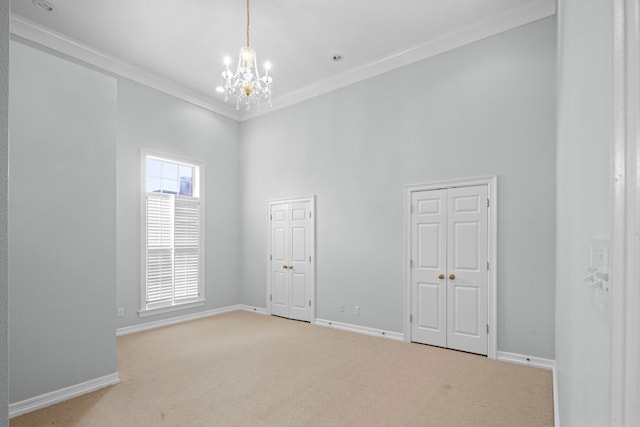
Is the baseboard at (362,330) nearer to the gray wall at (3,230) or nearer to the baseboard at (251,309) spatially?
the baseboard at (251,309)

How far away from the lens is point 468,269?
433cm

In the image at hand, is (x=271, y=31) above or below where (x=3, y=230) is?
above

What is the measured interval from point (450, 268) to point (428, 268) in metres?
0.29

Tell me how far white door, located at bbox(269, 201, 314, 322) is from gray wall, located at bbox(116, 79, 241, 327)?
956mm

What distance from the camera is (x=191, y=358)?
412 centimetres

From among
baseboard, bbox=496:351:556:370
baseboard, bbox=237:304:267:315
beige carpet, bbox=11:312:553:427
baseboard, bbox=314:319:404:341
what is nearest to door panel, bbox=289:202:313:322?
baseboard, bbox=314:319:404:341

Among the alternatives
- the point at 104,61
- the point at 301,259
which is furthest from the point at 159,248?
the point at 104,61

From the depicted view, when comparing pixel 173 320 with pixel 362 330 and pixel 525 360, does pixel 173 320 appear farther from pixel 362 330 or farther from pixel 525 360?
pixel 525 360

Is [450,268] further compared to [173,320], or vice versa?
[173,320]

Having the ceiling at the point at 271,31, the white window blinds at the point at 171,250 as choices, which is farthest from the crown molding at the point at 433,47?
the white window blinds at the point at 171,250

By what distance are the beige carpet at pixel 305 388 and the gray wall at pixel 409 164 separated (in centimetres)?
77

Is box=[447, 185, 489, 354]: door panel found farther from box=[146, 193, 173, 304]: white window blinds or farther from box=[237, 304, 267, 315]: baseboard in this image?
box=[146, 193, 173, 304]: white window blinds

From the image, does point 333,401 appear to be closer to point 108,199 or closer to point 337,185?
point 108,199

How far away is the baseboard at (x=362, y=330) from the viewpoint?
4880mm
